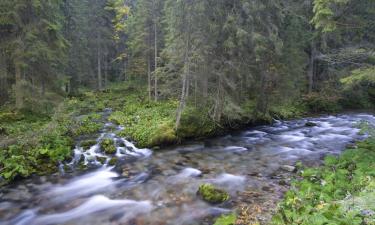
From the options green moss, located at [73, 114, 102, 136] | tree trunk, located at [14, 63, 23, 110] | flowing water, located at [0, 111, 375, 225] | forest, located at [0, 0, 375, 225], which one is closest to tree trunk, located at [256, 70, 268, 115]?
forest, located at [0, 0, 375, 225]

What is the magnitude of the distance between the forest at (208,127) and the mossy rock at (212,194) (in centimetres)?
6

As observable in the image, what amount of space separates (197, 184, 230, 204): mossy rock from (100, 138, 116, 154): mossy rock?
6.17 m

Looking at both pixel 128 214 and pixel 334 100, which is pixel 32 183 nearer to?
pixel 128 214

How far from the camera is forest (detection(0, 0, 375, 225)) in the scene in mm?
8773

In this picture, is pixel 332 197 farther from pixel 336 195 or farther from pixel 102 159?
pixel 102 159

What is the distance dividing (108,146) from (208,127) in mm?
5938

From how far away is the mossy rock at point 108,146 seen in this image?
14.5 meters

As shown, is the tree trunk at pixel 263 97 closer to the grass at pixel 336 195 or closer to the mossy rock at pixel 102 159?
the grass at pixel 336 195

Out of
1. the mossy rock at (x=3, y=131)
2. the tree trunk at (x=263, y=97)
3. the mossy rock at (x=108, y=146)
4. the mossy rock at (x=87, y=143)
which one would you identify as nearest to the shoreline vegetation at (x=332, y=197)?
the mossy rock at (x=108, y=146)

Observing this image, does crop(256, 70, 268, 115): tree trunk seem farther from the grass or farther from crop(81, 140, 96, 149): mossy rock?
crop(81, 140, 96, 149): mossy rock

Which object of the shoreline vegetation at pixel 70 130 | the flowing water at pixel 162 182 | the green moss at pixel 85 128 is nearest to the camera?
the flowing water at pixel 162 182

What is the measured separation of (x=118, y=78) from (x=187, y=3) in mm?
36971

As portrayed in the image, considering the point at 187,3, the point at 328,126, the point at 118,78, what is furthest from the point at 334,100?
the point at 118,78

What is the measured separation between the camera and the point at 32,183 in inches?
434
